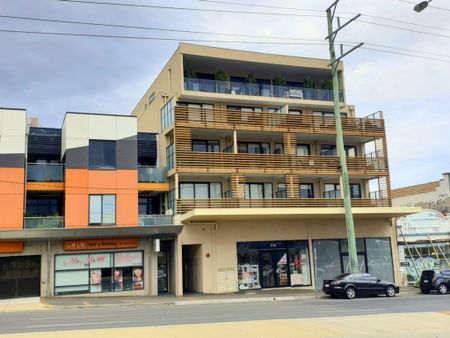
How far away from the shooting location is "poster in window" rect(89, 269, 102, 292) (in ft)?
95.9

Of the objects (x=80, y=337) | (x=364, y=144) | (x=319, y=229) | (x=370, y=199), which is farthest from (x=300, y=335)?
(x=364, y=144)

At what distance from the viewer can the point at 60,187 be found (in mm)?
29781

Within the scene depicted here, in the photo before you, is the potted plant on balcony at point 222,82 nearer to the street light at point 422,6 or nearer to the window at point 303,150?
the window at point 303,150

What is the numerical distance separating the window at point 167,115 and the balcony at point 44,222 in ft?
31.4

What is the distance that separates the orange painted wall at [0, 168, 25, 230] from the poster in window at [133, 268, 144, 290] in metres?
7.14

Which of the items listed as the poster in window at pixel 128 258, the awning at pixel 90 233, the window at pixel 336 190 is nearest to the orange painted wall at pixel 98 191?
the awning at pixel 90 233

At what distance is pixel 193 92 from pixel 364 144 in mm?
14477

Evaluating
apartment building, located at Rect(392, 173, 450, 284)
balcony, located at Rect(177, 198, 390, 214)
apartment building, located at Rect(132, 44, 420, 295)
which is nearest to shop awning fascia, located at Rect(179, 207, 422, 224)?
apartment building, located at Rect(132, 44, 420, 295)

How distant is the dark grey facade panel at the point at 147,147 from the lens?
35312 millimetres

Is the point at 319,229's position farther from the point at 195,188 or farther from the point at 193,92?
the point at 193,92

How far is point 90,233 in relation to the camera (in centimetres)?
2853

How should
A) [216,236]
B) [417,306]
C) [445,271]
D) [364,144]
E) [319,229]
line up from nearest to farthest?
[417,306] → [445,271] → [216,236] → [319,229] → [364,144]

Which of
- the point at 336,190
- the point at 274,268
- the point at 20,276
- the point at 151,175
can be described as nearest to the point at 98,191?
the point at 151,175

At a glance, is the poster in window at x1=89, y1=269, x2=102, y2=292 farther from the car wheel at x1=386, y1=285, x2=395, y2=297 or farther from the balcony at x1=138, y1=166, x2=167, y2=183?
the car wheel at x1=386, y1=285, x2=395, y2=297
